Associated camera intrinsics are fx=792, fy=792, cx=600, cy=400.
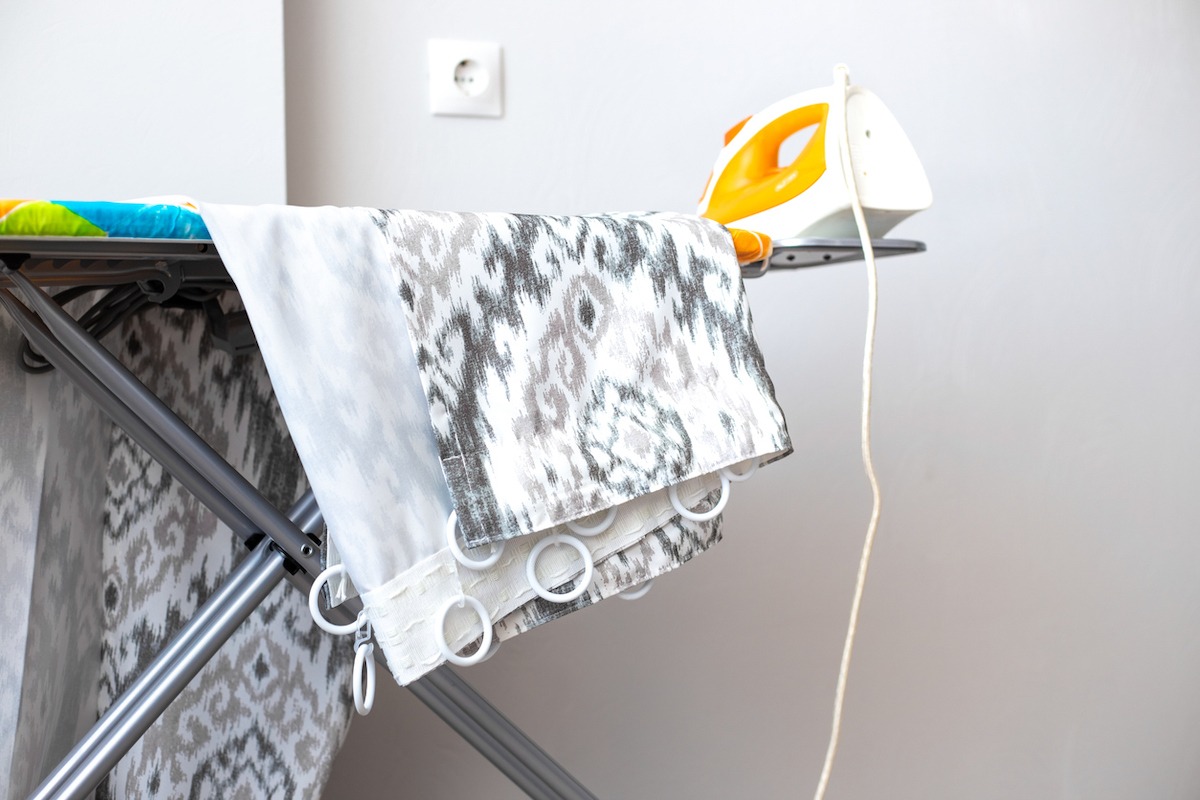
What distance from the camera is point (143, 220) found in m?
0.40

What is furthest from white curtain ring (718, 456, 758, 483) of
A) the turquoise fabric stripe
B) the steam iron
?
the turquoise fabric stripe

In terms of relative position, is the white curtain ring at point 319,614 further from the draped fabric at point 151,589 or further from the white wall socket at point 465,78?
the white wall socket at point 465,78

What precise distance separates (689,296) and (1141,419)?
1147 mm

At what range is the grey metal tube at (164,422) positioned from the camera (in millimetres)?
450

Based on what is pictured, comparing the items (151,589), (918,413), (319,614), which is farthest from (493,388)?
(918,413)

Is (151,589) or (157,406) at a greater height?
(157,406)

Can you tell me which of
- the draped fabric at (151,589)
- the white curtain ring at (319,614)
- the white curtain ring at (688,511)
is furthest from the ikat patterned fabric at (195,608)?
the white curtain ring at (688,511)

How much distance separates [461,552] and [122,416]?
0.29 meters

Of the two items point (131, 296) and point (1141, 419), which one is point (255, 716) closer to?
point (131, 296)

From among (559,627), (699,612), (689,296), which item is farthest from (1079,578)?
(689,296)

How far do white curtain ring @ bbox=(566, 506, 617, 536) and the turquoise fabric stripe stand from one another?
0.26 m

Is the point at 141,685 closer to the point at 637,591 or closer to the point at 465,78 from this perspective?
the point at 637,591

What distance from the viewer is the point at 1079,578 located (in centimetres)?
130

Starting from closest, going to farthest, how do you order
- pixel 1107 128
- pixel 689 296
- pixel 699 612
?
pixel 689 296 < pixel 699 612 < pixel 1107 128
